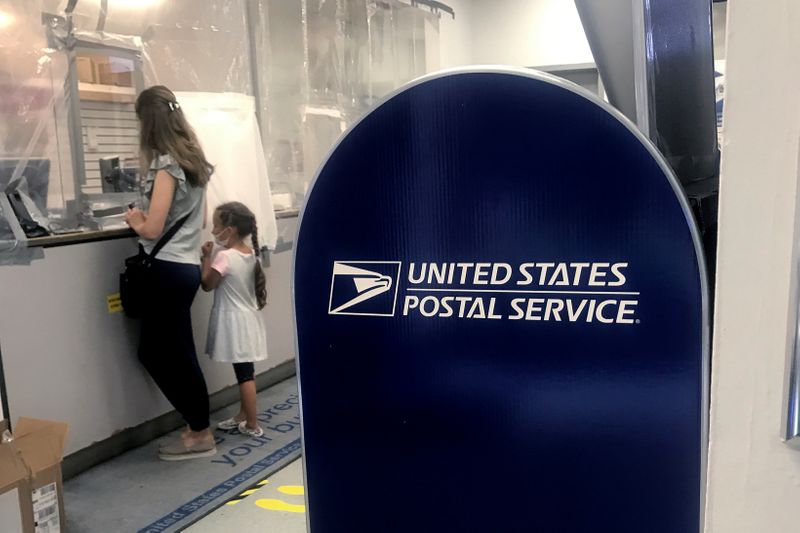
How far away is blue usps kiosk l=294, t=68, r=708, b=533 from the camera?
0.76 metres

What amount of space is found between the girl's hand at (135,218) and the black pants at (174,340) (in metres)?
0.16

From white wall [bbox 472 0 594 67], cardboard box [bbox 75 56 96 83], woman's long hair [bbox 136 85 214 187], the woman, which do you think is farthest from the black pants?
white wall [bbox 472 0 594 67]

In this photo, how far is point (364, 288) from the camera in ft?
2.95

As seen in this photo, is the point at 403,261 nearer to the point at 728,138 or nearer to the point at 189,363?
the point at 728,138

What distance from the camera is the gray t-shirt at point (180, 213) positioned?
266 cm

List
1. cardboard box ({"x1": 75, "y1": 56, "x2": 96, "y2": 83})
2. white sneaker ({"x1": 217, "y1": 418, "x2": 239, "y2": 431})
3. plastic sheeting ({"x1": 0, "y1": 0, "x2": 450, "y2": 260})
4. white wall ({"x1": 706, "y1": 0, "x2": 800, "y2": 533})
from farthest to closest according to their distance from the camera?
white sneaker ({"x1": 217, "y1": 418, "x2": 239, "y2": 431})
cardboard box ({"x1": 75, "y1": 56, "x2": 96, "y2": 83})
plastic sheeting ({"x1": 0, "y1": 0, "x2": 450, "y2": 260})
white wall ({"x1": 706, "y1": 0, "x2": 800, "y2": 533})

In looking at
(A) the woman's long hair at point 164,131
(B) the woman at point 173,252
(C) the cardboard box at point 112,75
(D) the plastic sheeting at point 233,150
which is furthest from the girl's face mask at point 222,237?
(C) the cardboard box at point 112,75

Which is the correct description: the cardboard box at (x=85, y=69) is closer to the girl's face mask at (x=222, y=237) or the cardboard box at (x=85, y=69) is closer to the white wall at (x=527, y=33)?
the girl's face mask at (x=222, y=237)

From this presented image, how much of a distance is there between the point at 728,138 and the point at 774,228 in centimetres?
6

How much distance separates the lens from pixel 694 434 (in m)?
0.76

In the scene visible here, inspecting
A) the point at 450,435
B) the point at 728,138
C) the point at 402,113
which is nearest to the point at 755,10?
the point at 728,138

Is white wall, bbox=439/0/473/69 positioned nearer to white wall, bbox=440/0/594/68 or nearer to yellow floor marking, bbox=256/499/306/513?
white wall, bbox=440/0/594/68

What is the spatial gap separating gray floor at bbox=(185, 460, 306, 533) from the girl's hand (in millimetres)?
1060

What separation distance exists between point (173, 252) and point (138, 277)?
0.16 metres
